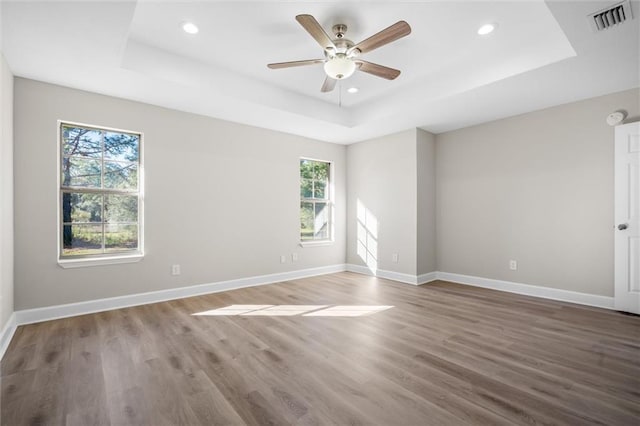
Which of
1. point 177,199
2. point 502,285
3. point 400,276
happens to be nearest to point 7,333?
point 177,199

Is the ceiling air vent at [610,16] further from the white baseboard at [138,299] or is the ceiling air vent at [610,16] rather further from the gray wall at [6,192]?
the gray wall at [6,192]

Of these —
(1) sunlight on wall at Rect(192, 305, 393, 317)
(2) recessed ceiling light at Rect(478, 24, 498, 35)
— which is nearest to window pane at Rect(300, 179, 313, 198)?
(1) sunlight on wall at Rect(192, 305, 393, 317)

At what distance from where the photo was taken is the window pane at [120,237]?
11.9ft

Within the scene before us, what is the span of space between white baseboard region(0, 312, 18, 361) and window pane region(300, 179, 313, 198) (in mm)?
3944

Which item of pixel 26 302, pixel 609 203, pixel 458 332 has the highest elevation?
pixel 609 203

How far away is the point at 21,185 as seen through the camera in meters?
3.08

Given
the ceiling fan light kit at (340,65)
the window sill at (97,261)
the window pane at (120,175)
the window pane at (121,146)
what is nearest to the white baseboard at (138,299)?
the window sill at (97,261)

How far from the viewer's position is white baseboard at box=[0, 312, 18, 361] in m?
2.45

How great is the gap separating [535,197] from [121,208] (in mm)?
5413

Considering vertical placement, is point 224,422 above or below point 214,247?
below

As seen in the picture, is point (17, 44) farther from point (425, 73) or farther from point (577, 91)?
point (577, 91)

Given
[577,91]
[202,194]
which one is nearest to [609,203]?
[577,91]

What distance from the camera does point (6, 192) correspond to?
2.74m

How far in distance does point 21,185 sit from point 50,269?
912 millimetres
